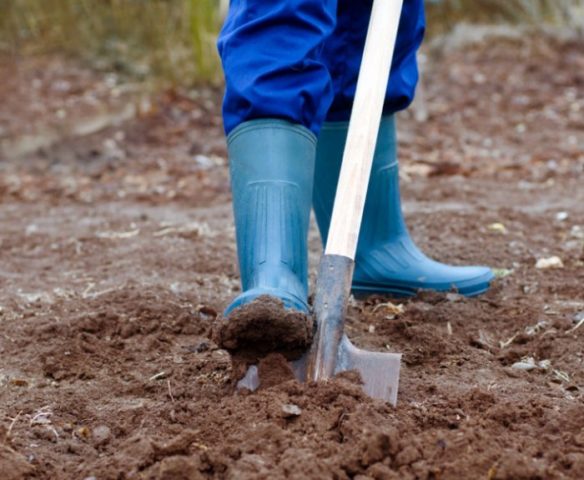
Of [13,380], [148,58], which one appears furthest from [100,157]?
[13,380]

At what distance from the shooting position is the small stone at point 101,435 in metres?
1.64

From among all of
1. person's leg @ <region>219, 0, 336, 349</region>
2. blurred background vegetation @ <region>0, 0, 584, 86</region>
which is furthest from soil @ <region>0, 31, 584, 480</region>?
blurred background vegetation @ <region>0, 0, 584, 86</region>

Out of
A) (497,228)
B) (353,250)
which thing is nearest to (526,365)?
(353,250)

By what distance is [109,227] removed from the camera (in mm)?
3656

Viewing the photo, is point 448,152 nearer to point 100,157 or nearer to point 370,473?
point 100,157

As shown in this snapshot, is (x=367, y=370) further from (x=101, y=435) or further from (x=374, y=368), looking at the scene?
(x=101, y=435)

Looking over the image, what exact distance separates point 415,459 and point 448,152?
12.3 feet

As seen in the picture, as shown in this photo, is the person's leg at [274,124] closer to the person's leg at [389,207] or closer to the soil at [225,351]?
the soil at [225,351]

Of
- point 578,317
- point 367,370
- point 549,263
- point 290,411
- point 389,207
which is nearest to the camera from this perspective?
point 290,411

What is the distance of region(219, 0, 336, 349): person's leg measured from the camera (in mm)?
1811

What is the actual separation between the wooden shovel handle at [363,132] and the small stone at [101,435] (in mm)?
523

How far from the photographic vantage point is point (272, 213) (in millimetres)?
1814

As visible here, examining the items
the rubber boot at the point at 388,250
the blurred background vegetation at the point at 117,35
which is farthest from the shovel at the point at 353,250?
the blurred background vegetation at the point at 117,35

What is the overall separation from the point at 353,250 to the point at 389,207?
2.34 feet
